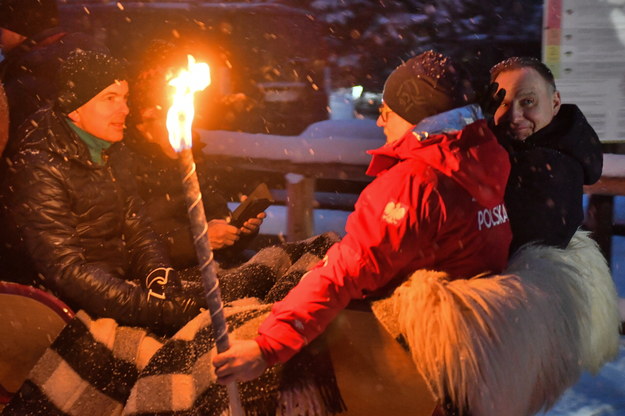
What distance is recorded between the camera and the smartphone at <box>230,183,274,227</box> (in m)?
3.63

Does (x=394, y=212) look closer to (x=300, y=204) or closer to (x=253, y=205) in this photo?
(x=253, y=205)

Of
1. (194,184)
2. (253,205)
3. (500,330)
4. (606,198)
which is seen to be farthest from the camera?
(606,198)

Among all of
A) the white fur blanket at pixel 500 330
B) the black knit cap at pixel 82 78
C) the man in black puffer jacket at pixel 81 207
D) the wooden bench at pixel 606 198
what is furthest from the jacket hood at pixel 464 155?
the wooden bench at pixel 606 198

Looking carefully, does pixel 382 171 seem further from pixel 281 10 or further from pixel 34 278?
pixel 281 10

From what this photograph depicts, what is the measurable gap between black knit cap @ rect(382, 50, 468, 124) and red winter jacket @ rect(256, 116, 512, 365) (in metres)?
0.10

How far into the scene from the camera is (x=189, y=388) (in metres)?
2.33

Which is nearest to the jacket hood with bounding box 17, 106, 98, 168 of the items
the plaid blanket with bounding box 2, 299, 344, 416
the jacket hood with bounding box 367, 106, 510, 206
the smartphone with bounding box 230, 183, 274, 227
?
the plaid blanket with bounding box 2, 299, 344, 416

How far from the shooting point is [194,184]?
69.2 inches

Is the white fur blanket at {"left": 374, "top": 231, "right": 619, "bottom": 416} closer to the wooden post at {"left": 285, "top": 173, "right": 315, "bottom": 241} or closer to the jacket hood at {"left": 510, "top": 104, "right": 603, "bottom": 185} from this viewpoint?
the jacket hood at {"left": 510, "top": 104, "right": 603, "bottom": 185}

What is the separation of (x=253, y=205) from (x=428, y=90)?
164cm

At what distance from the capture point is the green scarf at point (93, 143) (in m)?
2.91

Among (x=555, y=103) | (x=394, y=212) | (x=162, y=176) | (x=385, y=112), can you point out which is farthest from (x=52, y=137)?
(x=555, y=103)

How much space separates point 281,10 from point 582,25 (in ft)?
16.9

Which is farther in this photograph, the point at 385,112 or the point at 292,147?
the point at 292,147
